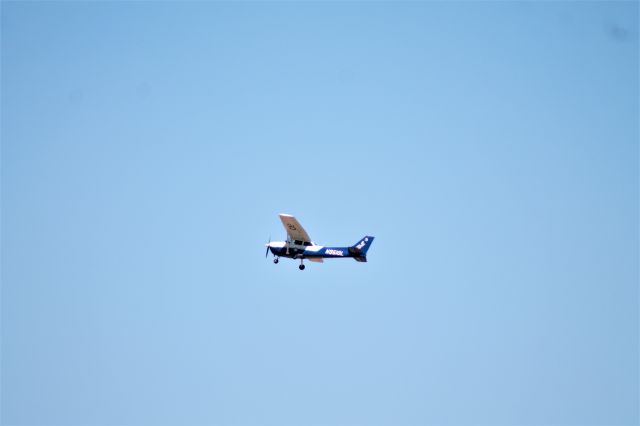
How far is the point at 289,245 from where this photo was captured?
6456cm

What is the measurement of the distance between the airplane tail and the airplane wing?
11.8 ft

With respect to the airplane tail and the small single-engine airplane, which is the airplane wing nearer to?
the small single-engine airplane

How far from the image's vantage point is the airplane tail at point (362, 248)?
205 ft

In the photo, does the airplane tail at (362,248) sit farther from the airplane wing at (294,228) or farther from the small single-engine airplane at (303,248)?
the airplane wing at (294,228)

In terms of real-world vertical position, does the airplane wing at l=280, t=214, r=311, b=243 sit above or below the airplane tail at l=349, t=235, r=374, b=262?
above

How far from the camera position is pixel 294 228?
6338 cm

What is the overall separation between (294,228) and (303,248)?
1785 millimetres

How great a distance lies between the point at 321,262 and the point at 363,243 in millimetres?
4141

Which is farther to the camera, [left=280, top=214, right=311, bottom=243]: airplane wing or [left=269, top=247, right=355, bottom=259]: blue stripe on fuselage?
[left=269, top=247, right=355, bottom=259]: blue stripe on fuselage

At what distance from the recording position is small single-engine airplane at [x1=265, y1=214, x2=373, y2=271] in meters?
62.7

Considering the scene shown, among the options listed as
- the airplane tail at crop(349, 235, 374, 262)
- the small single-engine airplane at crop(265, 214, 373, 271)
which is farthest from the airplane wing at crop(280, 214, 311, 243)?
the airplane tail at crop(349, 235, 374, 262)

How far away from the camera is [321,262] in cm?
6500

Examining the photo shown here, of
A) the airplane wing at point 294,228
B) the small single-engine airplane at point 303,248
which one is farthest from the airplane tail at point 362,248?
the airplane wing at point 294,228

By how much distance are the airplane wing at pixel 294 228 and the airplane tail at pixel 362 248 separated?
11.8 ft
